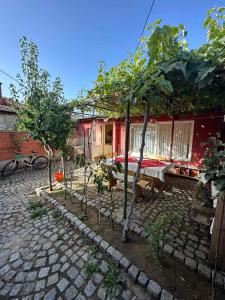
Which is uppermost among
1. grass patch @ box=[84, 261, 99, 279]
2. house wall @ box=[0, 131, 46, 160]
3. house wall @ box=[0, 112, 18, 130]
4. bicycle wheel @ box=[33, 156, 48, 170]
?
house wall @ box=[0, 112, 18, 130]

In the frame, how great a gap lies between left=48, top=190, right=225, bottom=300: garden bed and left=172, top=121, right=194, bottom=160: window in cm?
420

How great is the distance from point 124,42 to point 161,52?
4.49 m

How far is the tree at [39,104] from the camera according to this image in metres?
3.72

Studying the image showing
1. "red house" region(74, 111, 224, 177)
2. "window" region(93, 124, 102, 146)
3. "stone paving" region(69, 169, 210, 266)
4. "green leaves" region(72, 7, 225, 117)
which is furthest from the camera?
"window" region(93, 124, 102, 146)

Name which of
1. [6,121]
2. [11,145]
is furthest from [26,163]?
[6,121]

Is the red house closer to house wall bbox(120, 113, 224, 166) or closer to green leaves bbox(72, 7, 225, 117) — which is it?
house wall bbox(120, 113, 224, 166)

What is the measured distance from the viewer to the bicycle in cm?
656

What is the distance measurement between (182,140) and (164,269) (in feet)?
15.7

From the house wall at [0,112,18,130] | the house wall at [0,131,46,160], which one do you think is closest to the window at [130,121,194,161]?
the house wall at [0,131,46,160]

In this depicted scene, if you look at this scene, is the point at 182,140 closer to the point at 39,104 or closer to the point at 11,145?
the point at 39,104

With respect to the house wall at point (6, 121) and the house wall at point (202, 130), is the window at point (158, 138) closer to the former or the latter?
the house wall at point (202, 130)

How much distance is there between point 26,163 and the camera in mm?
7066

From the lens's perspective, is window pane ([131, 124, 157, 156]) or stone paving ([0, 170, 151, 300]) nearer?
stone paving ([0, 170, 151, 300])

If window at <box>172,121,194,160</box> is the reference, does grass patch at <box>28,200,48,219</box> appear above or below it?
below
